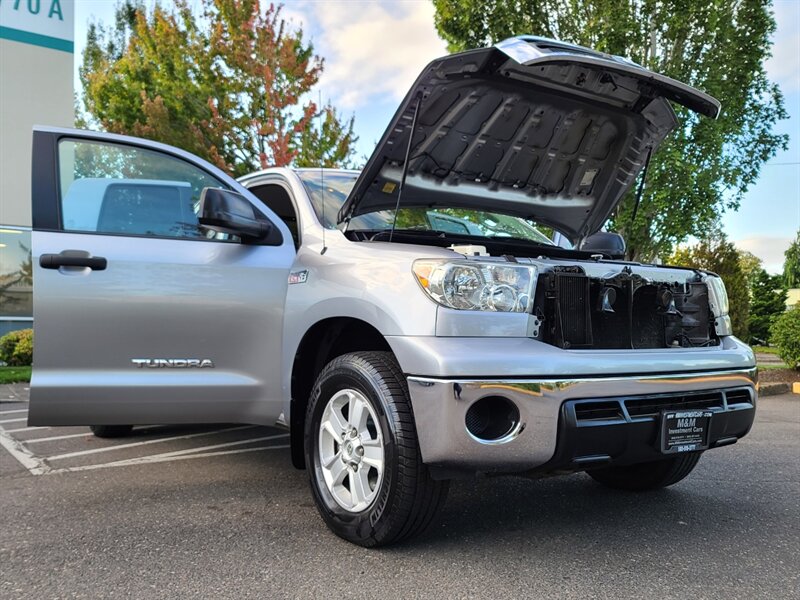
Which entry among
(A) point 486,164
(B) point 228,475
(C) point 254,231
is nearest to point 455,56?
(A) point 486,164

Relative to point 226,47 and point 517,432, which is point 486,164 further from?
point 226,47

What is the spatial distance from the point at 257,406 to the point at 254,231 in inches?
36.1

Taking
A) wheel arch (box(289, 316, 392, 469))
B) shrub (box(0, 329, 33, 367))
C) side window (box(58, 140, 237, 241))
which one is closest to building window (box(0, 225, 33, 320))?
shrub (box(0, 329, 33, 367))

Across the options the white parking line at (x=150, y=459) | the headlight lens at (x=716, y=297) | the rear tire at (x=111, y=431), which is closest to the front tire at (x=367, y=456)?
the headlight lens at (x=716, y=297)

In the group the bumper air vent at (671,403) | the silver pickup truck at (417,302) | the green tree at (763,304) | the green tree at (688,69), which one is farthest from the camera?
the green tree at (763,304)

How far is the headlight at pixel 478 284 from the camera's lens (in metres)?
2.57

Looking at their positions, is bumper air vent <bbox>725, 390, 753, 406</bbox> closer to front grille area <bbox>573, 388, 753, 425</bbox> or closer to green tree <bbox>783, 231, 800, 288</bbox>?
front grille area <bbox>573, 388, 753, 425</bbox>

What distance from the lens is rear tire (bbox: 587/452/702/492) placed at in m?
3.55

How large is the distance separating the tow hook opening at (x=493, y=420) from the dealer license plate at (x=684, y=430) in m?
0.65

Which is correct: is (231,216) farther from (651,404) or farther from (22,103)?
(22,103)

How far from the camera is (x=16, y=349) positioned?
406 inches

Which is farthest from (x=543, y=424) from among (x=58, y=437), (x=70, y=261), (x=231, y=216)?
(x=58, y=437)

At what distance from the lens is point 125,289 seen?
3.35 meters

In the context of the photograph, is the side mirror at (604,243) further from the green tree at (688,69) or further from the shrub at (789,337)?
the shrub at (789,337)
